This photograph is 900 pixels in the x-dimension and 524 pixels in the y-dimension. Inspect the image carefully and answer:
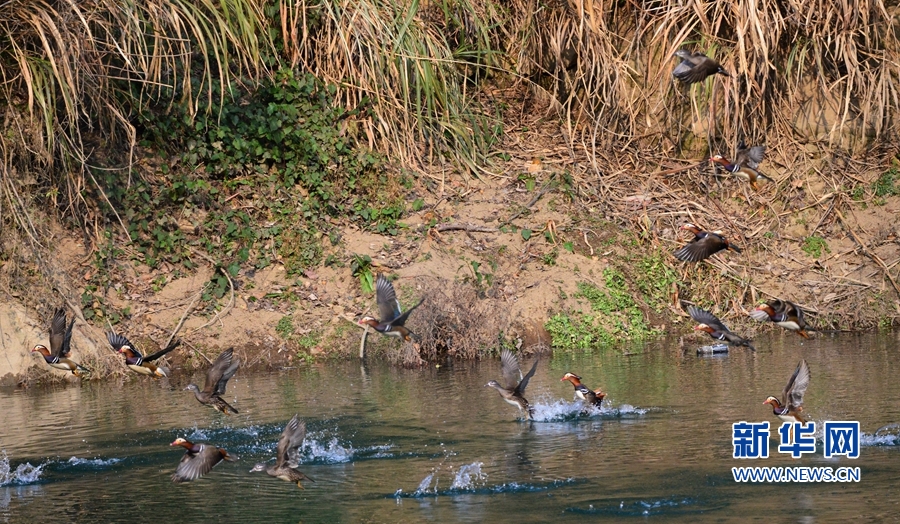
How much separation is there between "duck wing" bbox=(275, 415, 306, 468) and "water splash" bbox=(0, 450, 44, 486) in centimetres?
192

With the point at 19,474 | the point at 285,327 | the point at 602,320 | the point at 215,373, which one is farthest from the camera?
the point at 602,320

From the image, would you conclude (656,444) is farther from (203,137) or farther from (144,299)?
(203,137)

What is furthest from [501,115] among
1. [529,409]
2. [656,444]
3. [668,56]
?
[656,444]

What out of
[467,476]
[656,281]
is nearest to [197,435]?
[467,476]

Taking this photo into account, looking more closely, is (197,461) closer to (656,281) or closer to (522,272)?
(522,272)

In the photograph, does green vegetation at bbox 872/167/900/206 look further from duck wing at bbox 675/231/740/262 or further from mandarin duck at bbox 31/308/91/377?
mandarin duck at bbox 31/308/91/377

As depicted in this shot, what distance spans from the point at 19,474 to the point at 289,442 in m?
2.11

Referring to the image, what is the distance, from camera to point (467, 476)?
7.78 meters

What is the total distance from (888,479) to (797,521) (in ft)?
3.62

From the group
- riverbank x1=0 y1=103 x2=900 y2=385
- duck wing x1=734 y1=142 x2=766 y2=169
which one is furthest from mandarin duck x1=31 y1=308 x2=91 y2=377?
duck wing x1=734 y1=142 x2=766 y2=169

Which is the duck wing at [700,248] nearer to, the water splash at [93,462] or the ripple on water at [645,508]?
the ripple on water at [645,508]

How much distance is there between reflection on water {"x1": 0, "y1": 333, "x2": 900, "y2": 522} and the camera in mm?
7223

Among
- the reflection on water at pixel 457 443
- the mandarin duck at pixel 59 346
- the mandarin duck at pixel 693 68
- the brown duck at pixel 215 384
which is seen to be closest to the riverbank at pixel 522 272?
the reflection on water at pixel 457 443

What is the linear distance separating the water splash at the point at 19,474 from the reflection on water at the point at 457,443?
0.05 ft
